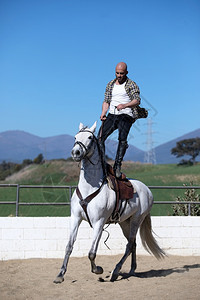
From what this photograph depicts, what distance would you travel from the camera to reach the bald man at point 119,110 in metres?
6.02

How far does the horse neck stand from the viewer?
217 inches

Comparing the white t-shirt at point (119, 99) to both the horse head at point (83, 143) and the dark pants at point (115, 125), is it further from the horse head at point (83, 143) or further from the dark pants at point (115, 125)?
the horse head at point (83, 143)

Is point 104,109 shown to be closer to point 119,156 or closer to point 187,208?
point 119,156

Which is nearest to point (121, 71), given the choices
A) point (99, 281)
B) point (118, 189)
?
point (118, 189)

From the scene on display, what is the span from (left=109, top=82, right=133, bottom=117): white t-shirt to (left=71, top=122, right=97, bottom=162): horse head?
2.10 ft

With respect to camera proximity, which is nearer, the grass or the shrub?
the shrub

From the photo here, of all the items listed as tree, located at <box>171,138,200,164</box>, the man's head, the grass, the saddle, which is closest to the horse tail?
the saddle

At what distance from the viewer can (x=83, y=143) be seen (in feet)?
17.1

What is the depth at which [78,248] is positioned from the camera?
839 centimetres

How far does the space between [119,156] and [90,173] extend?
759mm

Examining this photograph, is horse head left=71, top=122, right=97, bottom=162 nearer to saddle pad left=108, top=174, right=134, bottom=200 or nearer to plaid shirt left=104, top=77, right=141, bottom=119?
saddle pad left=108, top=174, right=134, bottom=200

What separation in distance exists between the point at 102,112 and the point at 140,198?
1.49 m

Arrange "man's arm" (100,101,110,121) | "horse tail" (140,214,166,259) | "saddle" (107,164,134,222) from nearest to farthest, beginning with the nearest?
1. "saddle" (107,164,134,222)
2. "man's arm" (100,101,110,121)
3. "horse tail" (140,214,166,259)

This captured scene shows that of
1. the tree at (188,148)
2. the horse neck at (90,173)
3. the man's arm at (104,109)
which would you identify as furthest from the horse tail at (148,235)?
the tree at (188,148)
